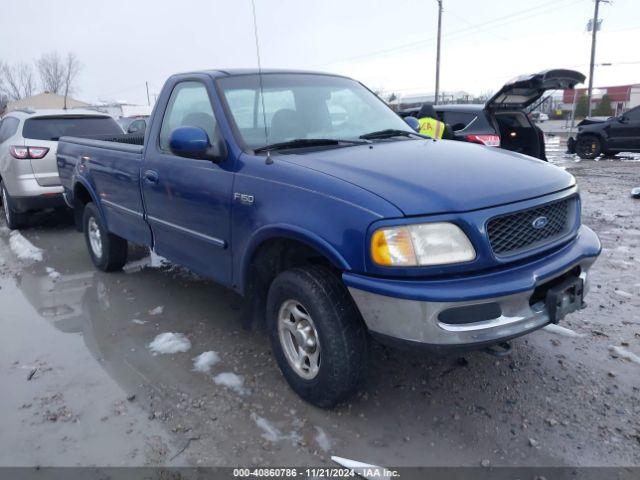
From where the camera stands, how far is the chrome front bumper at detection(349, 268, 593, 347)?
7.59ft

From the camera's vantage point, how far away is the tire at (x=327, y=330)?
2.61m

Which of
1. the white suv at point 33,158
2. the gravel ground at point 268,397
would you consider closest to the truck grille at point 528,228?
the gravel ground at point 268,397

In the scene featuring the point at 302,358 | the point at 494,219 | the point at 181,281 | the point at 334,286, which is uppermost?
the point at 494,219

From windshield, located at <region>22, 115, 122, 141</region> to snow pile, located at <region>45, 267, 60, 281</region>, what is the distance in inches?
97.9

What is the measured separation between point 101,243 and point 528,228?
441 centimetres

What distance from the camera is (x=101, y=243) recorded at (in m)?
5.42

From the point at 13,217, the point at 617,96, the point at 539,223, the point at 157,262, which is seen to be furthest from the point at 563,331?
the point at 617,96

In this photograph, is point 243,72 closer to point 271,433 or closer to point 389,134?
point 389,134

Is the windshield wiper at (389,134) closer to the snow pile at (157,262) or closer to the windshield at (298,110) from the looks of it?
the windshield at (298,110)

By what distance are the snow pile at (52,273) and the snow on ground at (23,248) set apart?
50 cm

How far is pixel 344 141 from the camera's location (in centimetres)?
333

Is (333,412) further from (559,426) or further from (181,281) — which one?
(181,281)

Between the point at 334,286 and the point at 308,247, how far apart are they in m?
0.30

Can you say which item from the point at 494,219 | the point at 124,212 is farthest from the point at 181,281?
the point at 494,219
